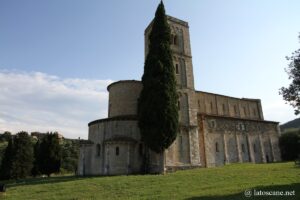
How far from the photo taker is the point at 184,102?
34031 millimetres

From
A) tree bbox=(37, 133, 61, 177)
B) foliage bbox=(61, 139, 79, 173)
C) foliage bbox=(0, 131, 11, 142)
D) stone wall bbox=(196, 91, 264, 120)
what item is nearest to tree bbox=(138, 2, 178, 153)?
stone wall bbox=(196, 91, 264, 120)

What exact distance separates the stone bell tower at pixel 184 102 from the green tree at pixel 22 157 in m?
28.6

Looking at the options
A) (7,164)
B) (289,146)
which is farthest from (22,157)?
(289,146)

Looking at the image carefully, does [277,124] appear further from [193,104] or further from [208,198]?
[208,198]

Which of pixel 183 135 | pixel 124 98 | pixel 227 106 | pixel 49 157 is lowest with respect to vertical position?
pixel 49 157

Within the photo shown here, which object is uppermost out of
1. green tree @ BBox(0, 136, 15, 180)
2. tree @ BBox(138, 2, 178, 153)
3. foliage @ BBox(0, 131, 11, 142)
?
foliage @ BBox(0, 131, 11, 142)

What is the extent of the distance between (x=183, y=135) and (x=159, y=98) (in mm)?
6607

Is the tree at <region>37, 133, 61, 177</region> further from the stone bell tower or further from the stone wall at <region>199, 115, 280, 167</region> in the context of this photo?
the stone wall at <region>199, 115, 280, 167</region>

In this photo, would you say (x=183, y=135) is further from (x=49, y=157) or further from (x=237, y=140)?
(x=49, y=157)

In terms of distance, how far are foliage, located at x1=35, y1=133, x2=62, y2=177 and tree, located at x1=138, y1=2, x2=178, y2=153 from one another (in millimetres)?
25740

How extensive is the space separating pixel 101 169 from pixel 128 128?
5.65 m

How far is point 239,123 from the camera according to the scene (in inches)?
1644

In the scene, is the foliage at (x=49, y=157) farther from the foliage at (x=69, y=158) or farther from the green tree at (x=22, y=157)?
the foliage at (x=69, y=158)

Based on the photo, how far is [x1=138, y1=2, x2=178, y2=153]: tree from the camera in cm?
2747
